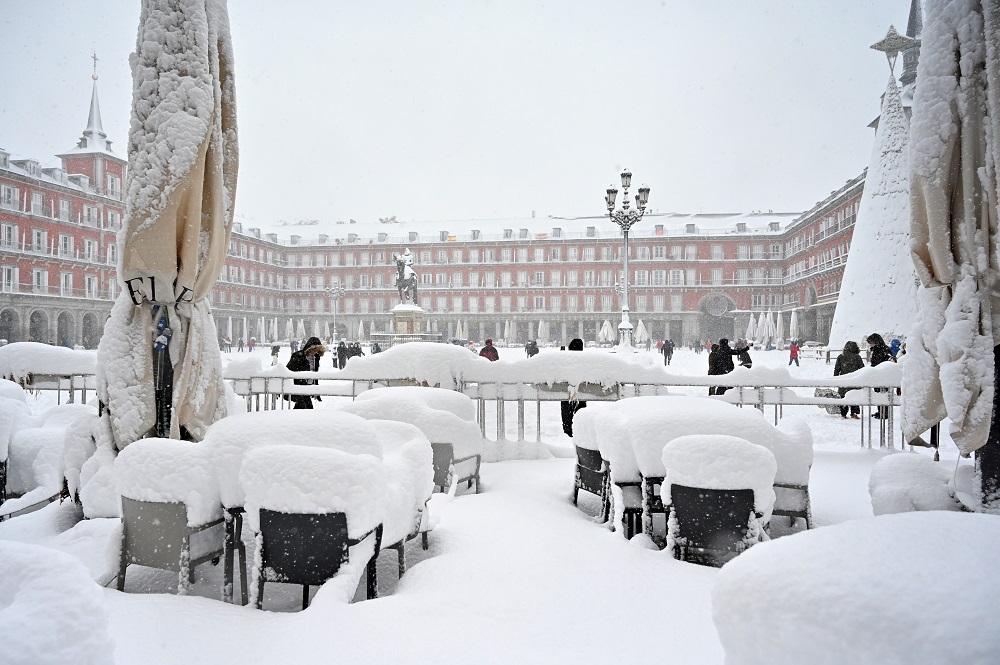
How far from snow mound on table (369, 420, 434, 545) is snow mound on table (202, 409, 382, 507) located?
0.55 ft

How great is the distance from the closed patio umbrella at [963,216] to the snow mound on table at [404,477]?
2.52 metres

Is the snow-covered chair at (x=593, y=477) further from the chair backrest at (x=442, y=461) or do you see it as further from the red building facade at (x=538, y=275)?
the red building facade at (x=538, y=275)

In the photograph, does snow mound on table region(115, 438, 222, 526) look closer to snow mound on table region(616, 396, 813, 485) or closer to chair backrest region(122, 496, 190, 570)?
chair backrest region(122, 496, 190, 570)

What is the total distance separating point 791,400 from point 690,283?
163 feet

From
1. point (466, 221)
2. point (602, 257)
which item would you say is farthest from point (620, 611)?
point (466, 221)

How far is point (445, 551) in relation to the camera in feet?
10.4

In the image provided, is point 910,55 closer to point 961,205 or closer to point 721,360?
point 721,360

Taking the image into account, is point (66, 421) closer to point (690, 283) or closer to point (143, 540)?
point (143, 540)

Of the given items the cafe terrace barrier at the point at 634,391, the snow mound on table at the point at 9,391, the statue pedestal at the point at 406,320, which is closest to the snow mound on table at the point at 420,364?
the cafe terrace barrier at the point at 634,391

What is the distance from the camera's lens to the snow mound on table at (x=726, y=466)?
288 cm

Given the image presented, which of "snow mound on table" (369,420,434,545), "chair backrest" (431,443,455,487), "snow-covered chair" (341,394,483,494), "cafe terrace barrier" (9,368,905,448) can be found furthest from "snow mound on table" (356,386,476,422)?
"cafe terrace barrier" (9,368,905,448)

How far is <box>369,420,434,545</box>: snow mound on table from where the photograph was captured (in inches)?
105

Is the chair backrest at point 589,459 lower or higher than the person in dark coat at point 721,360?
lower

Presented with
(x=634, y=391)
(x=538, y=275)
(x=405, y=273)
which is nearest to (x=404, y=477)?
(x=634, y=391)
